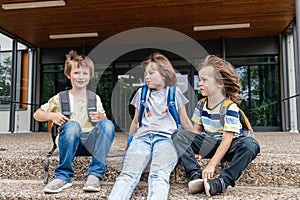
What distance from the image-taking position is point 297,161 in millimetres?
1826

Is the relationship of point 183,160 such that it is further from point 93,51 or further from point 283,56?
point 93,51

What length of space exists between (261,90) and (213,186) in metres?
5.95

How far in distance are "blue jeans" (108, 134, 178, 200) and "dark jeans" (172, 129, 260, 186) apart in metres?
0.07

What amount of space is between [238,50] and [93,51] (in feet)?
12.2

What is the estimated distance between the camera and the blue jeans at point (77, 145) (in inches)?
68.3

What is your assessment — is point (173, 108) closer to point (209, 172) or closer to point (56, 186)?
point (209, 172)

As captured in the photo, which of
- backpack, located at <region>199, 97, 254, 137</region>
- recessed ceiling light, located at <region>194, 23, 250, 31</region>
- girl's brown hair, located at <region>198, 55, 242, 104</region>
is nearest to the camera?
backpack, located at <region>199, 97, 254, 137</region>

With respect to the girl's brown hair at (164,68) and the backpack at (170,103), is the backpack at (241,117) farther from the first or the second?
the girl's brown hair at (164,68)

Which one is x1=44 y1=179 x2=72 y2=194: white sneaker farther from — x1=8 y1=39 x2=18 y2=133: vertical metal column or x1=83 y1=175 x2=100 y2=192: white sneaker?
x1=8 y1=39 x2=18 y2=133: vertical metal column

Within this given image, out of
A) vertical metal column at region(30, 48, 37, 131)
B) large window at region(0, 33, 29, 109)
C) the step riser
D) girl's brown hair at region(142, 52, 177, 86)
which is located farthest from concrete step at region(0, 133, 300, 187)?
vertical metal column at region(30, 48, 37, 131)

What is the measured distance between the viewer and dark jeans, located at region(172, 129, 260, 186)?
162 cm

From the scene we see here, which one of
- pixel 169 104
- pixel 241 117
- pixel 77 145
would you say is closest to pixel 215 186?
pixel 241 117

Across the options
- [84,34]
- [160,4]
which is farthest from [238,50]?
[84,34]

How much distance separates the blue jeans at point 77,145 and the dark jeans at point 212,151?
0.41 m
